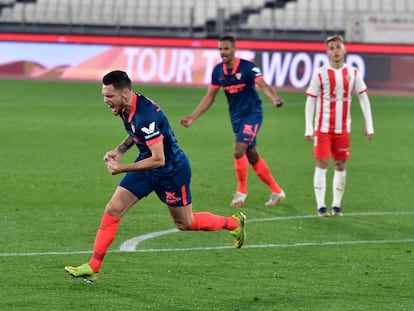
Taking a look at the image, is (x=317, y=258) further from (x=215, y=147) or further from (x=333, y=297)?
(x=215, y=147)

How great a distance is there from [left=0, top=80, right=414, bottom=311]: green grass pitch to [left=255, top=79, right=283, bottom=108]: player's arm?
1271 millimetres

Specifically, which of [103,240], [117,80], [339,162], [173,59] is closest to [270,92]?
[339,162]

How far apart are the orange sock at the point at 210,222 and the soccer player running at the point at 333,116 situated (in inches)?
116

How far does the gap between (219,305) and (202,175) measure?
8.22 m

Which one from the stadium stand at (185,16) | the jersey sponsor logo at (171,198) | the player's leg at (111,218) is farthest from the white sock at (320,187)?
the stadium stand at (185,16)

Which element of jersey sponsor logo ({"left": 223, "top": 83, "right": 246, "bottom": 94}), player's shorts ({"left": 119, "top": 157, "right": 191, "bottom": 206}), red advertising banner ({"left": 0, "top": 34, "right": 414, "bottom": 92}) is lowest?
red advertising banner ({"left": 0, "top": 34, "right": 414, "bottom": 92})

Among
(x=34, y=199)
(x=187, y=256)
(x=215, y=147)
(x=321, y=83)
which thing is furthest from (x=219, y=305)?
(x=215, y=147)

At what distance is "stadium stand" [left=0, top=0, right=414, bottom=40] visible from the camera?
38.4 metres

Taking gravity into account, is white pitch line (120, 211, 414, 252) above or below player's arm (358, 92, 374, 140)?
below

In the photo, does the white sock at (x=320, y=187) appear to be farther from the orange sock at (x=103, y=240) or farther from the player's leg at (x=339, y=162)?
the orange sock at (x=103, y=240)

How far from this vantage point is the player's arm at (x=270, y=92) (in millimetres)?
12547

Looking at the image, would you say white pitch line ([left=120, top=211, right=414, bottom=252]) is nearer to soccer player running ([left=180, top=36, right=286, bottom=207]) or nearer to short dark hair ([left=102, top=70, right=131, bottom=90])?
soccer player running ([left=180, top=36, right=286, bottom=207])

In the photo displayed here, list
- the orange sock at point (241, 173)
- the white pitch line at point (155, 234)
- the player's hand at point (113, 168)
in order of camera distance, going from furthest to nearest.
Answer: the orange sock at point (241, 173) < the white pitch line at point (155, 234) < the player's hand at point (113, 168)

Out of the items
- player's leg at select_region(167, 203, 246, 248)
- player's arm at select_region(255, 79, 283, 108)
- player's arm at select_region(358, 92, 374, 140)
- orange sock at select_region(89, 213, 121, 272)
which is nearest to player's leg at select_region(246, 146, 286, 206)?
player's arm at select_region(255, 79, 283, 108)
